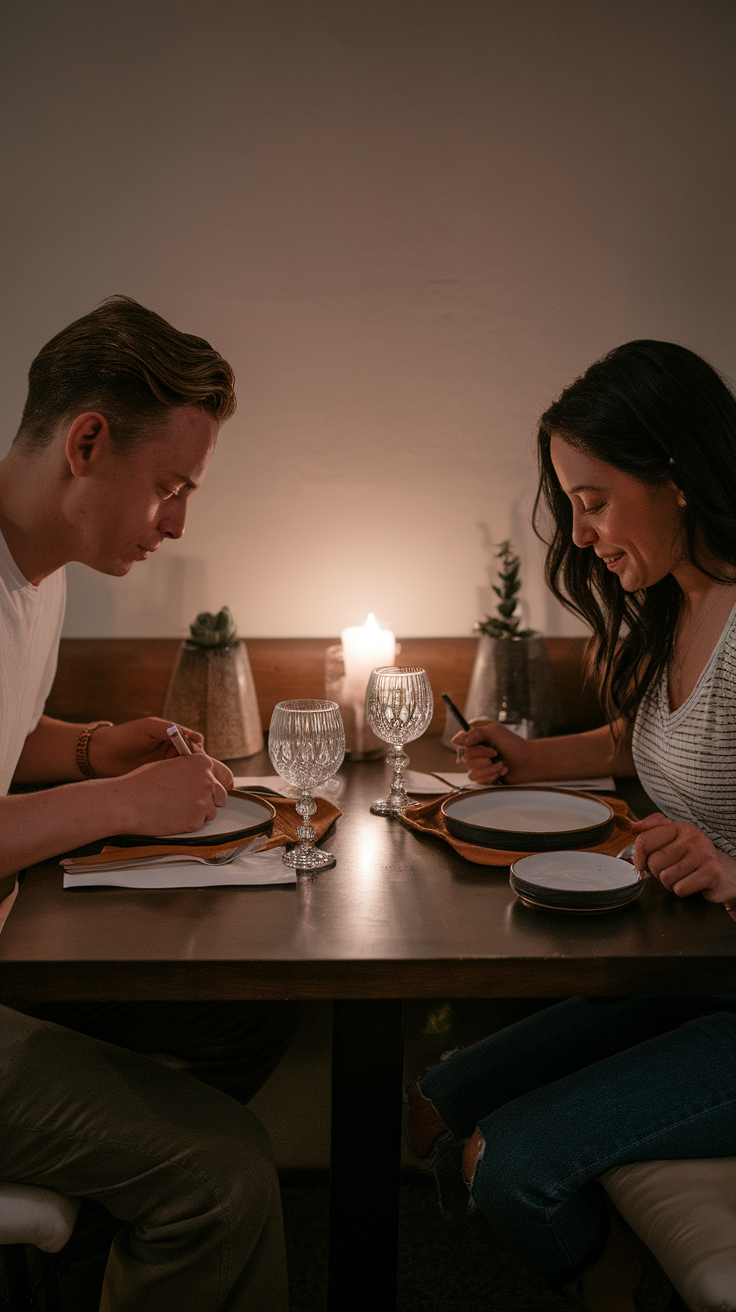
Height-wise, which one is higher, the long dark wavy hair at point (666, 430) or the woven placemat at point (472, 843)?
the long dark wavy hair at point (666, 430)

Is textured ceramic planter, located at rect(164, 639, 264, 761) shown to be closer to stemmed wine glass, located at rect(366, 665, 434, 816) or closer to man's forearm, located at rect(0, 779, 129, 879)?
stemmed wine glass, located at rect(366, 665, 434, 816)

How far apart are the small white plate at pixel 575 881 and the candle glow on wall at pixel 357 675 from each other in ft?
2.09

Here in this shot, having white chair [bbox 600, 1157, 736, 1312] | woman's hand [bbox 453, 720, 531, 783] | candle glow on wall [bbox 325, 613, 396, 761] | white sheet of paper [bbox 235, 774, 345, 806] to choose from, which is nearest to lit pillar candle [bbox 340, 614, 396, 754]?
candle glow on wall [bbox 325, 613, 396, 761]

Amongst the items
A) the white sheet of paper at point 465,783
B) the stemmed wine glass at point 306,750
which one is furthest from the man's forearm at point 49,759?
the white sheet of paper at point 465,783

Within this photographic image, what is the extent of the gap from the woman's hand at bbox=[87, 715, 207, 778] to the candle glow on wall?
1.24 ft

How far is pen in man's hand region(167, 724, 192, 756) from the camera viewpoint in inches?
55.3

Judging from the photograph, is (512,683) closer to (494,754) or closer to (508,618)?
(508,618)

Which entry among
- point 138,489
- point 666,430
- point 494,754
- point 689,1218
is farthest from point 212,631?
point 689,1218

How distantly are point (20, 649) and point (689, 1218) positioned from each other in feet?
3.71

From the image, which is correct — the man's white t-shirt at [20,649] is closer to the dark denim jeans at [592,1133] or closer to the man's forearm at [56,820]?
the man's forearm at [56,820]

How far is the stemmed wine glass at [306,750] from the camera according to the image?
128 centimetres

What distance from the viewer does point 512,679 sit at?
1.88 m

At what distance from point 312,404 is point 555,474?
0.72 meters

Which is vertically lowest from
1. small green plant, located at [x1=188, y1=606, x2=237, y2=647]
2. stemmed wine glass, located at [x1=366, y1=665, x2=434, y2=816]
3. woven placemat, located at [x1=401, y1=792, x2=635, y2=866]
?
woven placemat, located at [x1=401, y1=792, x2=635, y2=866]
